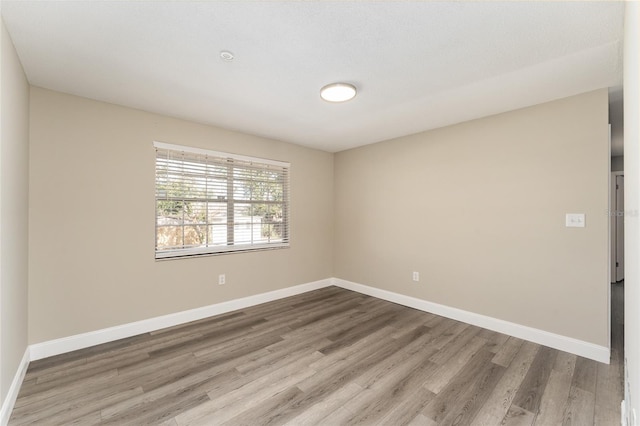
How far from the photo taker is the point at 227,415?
5.69 feet

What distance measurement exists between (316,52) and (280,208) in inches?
104

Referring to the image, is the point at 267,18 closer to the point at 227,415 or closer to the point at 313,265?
the point at 227,415

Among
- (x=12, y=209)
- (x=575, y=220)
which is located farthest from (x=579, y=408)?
(x=12, y=209)

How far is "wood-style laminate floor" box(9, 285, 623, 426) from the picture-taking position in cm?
174

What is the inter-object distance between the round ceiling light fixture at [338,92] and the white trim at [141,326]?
2791 millimetres

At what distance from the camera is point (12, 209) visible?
1821mm

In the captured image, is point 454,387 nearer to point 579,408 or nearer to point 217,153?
point 579,408

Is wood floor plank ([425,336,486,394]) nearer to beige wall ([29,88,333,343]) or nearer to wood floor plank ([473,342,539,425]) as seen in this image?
wood floor plank ([473,342,539,425])

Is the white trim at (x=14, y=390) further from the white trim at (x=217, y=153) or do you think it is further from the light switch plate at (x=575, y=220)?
the light switch plate at (x=575, y=220)

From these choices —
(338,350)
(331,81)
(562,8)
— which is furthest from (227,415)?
(562,8)

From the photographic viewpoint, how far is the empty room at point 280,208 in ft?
5.47

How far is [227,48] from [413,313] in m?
3.49

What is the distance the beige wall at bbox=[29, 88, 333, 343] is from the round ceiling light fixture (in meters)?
1.69

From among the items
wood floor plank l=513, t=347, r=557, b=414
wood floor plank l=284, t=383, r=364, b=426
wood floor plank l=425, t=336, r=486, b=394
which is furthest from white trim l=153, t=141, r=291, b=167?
wood floor plank l=513, t=347, r=557, b=414
